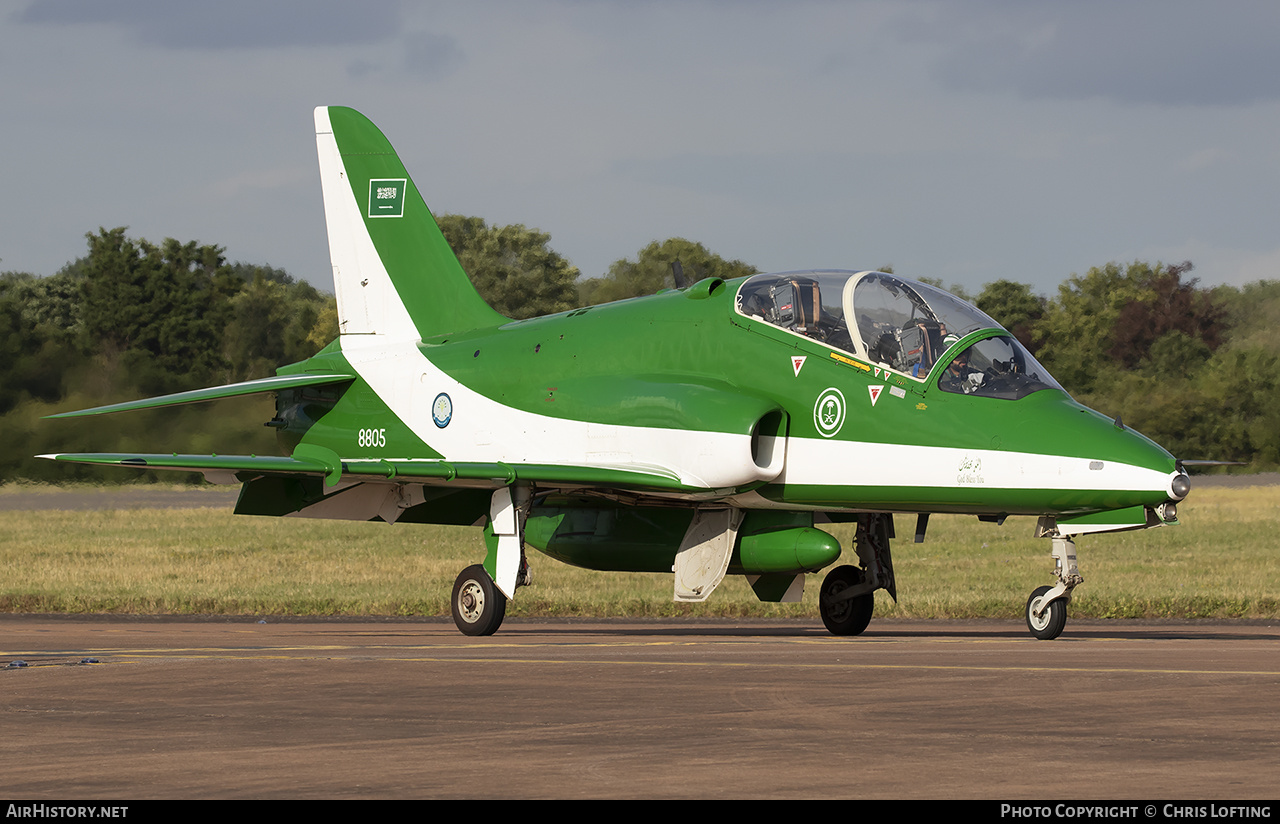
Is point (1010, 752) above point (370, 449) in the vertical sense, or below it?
below

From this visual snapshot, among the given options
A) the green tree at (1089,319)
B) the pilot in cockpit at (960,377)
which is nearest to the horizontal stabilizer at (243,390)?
the pilot in cockpit at (960,377)

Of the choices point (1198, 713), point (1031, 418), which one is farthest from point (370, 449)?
point (1198, 713)

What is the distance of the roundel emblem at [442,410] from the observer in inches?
767

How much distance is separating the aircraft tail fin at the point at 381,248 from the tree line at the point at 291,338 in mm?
3364

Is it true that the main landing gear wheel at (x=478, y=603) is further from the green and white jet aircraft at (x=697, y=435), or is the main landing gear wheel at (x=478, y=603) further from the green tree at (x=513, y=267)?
the green tree at (x=513, y=267)

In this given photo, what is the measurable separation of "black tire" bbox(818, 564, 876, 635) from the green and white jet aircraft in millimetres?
25

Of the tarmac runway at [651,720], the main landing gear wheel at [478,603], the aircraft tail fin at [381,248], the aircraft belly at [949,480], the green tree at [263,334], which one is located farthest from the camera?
the green tree at [263,334]

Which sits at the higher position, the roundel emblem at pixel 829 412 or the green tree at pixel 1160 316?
the green tree at pixel 1160 316

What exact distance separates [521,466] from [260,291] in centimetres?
5830

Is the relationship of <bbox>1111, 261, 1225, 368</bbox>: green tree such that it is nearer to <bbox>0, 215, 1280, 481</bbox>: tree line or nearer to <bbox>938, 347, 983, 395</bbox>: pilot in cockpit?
<bbox>0, 215, 1280, 481</bbox>: tree line

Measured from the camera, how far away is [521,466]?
1731 centimetres
